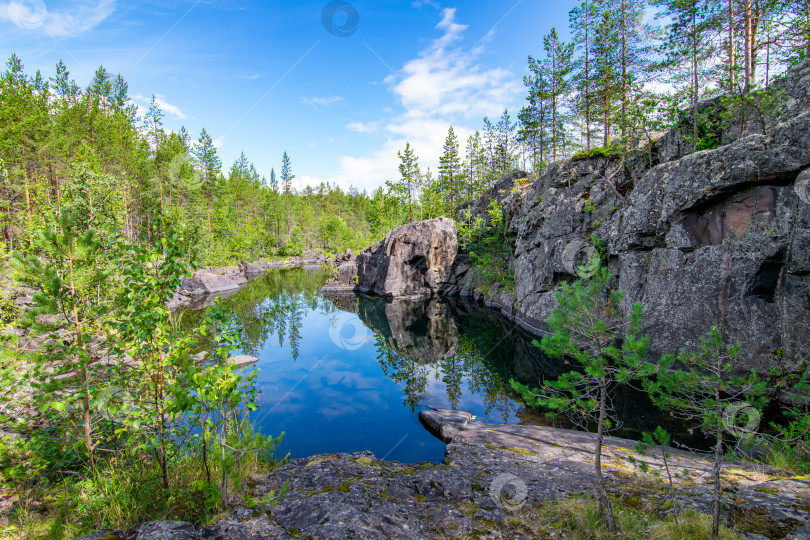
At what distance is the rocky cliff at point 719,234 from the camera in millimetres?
10203

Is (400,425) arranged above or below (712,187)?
below

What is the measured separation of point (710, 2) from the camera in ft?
53.5

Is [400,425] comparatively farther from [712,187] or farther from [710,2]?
[710,2]

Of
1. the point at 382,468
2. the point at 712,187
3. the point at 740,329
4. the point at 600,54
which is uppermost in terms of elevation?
the point at 600,54

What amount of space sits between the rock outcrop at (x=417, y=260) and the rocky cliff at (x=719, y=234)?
18.8m

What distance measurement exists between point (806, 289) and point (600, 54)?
23966 mm

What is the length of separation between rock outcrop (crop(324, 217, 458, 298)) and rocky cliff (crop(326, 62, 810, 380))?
18786mm

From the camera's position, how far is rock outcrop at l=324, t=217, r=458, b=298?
1521 inches

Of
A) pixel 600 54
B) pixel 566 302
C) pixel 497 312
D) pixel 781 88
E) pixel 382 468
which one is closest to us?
pixel 566 302

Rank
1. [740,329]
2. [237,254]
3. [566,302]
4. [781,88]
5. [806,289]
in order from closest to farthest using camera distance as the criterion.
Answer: [566,302], [806,289], [740,329], [781,88], [237,254]

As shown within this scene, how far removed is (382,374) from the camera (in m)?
16.5

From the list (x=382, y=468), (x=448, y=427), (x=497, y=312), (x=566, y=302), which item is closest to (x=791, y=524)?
(x=566, y=302)

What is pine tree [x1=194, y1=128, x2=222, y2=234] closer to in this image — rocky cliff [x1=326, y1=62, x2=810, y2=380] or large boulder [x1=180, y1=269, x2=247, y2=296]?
large boulder [x1=180, y1=269, x2=247, y2=296]

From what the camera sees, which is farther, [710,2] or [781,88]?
[710,2]
